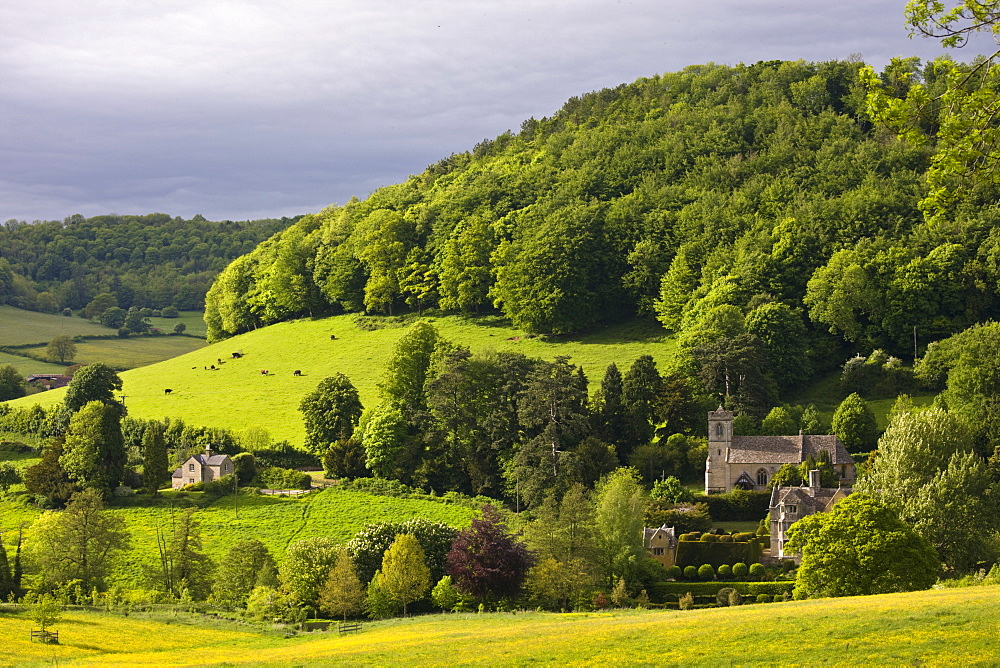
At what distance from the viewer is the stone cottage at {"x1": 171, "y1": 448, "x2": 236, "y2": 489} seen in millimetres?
77438

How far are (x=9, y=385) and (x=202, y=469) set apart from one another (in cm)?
4319

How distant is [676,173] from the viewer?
12888cm

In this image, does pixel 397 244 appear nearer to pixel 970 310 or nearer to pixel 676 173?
pixel 676 173

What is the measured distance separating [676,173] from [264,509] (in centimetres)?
7399

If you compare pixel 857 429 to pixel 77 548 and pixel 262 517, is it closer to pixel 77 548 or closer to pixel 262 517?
pixel 262 517

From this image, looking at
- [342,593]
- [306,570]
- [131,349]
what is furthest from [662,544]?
[131,349]

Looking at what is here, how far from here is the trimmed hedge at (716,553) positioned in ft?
197

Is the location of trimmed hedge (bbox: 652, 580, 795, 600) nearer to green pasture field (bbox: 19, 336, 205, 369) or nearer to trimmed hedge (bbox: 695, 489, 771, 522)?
trimmed hedge (bbox: 695, 489, 771, 522)

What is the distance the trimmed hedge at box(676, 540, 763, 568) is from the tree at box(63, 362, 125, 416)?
47037 millimetres

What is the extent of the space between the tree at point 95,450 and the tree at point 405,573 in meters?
27.6

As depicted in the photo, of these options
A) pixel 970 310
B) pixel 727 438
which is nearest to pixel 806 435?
pixel 727 438

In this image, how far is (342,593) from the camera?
5378 centimetres

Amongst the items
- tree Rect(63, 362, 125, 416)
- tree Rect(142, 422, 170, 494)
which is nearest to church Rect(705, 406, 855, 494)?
tree Rect(142, 422, 170, 494)

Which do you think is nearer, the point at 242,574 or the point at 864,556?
the point at 864,556
